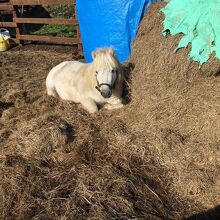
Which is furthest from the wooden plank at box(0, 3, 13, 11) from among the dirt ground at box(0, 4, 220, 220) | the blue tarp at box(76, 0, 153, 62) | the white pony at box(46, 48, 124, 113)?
the dirt ground at box(0, 4, 220, 220)

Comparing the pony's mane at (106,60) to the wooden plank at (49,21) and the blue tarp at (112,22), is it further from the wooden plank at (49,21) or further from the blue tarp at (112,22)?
the wooden plank at (49,21)

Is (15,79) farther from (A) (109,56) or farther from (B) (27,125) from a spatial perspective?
(A) (109,56)

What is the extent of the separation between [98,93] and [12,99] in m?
2.08

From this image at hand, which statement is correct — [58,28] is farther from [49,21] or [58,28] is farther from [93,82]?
[93,82]

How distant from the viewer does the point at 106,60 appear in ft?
15.4

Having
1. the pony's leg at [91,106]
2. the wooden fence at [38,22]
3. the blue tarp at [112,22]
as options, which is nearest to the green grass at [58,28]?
the wooden fence at [38,22]

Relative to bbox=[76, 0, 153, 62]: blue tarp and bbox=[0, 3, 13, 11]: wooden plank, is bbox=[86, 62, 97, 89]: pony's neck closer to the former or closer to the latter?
bbox=[76, 0, 153, 62]: blue tarp

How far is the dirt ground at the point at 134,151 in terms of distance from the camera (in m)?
3.48

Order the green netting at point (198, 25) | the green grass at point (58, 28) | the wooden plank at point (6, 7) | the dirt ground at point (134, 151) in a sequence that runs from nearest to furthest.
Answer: the dirt ground at point (134, 151)
the green netting at point (198, 25)
the wooden plank at point (6, 7)
the green grass at point (58, 28)

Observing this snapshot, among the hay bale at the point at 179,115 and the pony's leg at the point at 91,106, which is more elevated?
the hay bale at the point at 179,115

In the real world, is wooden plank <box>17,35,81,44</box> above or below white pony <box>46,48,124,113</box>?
below

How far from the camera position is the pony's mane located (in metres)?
4.68

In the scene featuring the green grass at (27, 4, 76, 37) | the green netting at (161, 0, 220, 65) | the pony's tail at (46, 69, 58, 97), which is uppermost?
the green netting at (161, 0, 220, 65)

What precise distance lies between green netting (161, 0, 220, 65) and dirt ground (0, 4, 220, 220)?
6.3 inches
